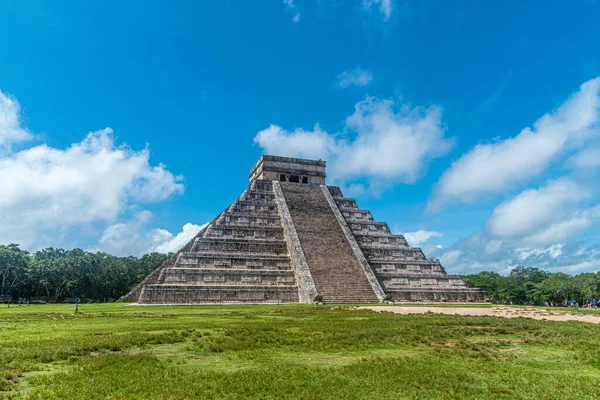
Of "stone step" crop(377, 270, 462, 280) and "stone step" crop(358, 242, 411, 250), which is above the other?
"stone step" crop(358, 242, 411, 250)

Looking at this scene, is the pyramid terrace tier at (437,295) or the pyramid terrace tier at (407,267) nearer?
the pyramid terrace tier at (437,295)

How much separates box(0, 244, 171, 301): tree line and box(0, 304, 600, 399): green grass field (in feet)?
117

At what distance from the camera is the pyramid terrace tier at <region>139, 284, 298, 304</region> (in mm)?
23438

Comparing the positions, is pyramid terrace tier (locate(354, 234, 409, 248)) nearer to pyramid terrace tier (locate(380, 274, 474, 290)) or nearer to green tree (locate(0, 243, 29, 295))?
pyramid terrace tier (locate(380, 274, 474, 290))

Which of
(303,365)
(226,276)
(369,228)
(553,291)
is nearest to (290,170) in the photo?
(369,228)

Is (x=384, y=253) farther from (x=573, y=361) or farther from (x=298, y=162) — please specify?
(x=573, y=361)

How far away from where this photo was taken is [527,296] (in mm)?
56438

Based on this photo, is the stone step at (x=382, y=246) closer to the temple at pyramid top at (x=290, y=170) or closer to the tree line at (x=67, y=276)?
the temple at pyramid top at (x=290, y=170)

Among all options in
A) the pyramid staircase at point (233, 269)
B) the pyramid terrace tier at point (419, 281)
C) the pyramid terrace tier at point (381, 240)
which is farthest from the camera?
the pyramid terrace tier at point (381, 240)

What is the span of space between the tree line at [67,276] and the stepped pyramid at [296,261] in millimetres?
16010

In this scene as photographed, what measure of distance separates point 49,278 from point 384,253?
32.0 m

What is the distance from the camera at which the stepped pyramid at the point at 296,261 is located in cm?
2505

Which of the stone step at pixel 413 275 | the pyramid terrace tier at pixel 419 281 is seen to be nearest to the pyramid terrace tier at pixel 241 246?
the stone step at pixel 413 275

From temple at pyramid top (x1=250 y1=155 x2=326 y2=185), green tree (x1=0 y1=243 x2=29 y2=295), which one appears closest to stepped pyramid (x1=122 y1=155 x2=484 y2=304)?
temple at pyramid top (x1=250 y1=155 x2=326 y2=185)
